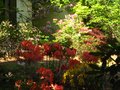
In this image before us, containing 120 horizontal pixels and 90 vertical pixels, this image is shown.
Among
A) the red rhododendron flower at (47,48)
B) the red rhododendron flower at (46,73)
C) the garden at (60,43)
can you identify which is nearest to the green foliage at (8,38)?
the garden at (60,43)

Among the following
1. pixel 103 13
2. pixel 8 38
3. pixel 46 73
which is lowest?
pixel 8 38

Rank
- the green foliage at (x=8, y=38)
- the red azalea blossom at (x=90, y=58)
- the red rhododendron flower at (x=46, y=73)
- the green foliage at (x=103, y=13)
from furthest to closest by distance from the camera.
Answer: the green foliage at (x=103, y=13) < the green foliage at (x=8, y=38) < the red azalea blossom at (x=90, y=58) < the red rhododendron flower at (x=46, y=73)

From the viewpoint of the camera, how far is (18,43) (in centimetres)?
1188

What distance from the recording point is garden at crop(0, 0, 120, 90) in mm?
7038

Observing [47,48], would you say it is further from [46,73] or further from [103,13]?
[103,13]

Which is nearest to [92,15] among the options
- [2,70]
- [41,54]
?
[2,70]

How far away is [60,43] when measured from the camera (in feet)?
44.1

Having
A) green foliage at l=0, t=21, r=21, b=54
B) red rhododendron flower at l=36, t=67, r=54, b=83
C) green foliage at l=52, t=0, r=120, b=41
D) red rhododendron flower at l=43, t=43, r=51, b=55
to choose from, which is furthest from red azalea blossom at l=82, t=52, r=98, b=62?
green foliage at l=52, t=0, r=120, b=41

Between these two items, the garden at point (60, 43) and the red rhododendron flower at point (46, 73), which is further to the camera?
the garden at point (60, 43)

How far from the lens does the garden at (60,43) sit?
23.1 feet

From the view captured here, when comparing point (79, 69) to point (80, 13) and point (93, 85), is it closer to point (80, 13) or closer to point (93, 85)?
point (93, 85)

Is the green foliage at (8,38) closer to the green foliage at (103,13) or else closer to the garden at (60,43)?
the garden at (60,43)

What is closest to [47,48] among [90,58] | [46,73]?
[90,58]

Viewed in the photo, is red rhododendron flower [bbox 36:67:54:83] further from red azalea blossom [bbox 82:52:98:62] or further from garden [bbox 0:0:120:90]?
red azalea blossom [bbox 82:52:98:62]
